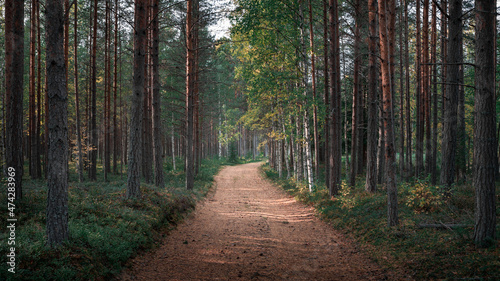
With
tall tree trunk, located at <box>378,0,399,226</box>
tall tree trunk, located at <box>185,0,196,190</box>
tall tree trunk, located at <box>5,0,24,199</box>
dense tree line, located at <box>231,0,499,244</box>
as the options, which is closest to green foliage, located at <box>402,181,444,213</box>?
dense tree line, located at <box>231,0,499,244</box>

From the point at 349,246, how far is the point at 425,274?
2365mm

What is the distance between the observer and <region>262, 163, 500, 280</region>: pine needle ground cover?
16.0 feet

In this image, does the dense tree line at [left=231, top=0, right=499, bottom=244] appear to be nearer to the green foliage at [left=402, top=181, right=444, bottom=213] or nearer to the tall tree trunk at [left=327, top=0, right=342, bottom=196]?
the tall tree trunk at [left=327, top=0, right=342, bottom=196]

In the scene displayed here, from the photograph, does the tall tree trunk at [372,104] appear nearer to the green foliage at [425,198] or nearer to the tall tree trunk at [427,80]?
Result: the green foliage at [425,198]

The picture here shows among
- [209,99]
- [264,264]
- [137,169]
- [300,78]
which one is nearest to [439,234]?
[264,264]

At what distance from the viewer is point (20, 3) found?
7730 millimetres

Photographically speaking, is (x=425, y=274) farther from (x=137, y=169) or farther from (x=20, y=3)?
(x=20, y=3)

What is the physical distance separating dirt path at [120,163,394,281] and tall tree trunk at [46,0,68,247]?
1.56m

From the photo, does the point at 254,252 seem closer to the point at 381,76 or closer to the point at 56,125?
the point at 56,125

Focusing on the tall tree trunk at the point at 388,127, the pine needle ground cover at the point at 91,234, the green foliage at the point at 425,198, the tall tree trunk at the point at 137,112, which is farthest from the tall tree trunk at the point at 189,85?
the green foliage at the point at 425,198

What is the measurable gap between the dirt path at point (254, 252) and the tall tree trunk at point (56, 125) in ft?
5.11

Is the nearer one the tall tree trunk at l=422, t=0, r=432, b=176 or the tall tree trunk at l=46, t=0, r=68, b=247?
the tall tree trunk at l=46, t=0, r=68, b=247

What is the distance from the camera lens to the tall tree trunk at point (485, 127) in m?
5.31

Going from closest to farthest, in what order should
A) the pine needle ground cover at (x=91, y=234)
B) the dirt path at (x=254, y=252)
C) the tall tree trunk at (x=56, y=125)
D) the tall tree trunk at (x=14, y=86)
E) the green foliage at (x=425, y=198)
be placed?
the pine needle ground cover at (x=91, y=234) < the tall tree trunk at (x=56, y=125) < the dirt path at (x=254, y=252) < the tall tree trunk at (x=14, y=86) < the green foliage at (x=425, y=198)
